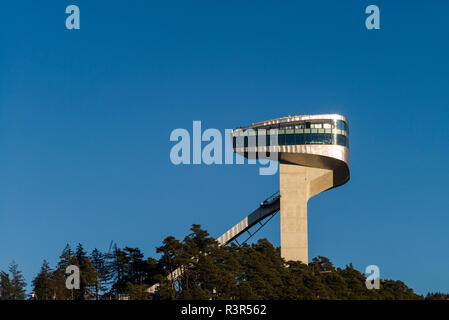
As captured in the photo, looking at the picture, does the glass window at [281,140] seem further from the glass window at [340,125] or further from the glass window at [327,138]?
the glass window at [340,125]

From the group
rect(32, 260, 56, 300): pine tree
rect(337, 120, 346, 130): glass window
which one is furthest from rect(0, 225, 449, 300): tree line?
rect(337, 120, 346, 130): glass window

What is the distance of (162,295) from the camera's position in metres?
91.8

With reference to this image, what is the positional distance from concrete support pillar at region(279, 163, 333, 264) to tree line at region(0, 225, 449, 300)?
87.0 inches

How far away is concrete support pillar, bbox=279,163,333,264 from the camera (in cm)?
11031

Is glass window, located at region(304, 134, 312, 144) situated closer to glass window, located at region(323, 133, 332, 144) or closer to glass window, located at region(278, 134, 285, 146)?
glass window, located at region(323, 133, 332, 144)

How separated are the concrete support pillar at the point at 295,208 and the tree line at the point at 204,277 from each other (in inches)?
87.0

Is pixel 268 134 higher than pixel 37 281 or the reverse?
higher

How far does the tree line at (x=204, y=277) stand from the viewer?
94.4 metres

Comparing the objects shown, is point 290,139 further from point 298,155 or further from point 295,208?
point 295,208

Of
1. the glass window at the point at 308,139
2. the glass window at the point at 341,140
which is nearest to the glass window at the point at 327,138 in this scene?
the glass window at the point at 341,140

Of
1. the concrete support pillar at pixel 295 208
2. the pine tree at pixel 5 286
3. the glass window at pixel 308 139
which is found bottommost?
the pine tree at pixel 5 286
